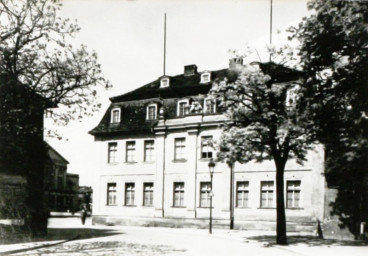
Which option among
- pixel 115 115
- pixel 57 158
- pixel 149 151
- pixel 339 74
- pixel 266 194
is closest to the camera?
pixel 339 74

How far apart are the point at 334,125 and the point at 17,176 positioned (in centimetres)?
1727

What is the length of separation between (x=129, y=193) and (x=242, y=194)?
1032cm

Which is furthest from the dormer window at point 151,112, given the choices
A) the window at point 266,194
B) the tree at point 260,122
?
the tree at point 260,122

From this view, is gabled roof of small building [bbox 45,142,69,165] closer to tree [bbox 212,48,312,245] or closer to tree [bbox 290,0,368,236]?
tree [bbox 212,48,312,245]

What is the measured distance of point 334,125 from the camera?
12914 mm

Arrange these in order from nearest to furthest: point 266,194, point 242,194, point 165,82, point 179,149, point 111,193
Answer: point 266,194 < point 242,194 < point 179,149 < point 165,82 < point 111,193

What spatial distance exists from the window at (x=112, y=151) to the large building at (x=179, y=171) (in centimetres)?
9

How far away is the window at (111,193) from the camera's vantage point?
127ft

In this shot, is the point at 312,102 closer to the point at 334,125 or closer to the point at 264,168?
the point at 334,125

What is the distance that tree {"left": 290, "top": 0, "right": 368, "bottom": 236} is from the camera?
1083 cm

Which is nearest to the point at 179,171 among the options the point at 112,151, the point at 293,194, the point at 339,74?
the point at 112,151

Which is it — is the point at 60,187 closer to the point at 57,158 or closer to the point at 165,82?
the point at 57,158

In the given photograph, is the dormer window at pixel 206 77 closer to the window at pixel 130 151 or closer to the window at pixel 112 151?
the window at pixel 130 151

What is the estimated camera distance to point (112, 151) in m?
39.3
